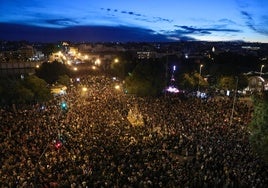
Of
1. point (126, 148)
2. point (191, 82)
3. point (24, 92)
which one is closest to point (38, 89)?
point (24, 92)

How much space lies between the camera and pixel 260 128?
72.8ft

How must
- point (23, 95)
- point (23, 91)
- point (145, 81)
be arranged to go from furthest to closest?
1. point (145, 81)
2. point (23, 91)
3. point (23, 95)

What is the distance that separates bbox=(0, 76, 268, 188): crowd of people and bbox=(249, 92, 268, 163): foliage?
605 millimetres

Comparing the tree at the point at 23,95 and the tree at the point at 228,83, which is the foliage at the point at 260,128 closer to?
the tree at the point at 23,95

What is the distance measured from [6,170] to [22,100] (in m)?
18.3

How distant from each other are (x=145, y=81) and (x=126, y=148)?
1015 inches

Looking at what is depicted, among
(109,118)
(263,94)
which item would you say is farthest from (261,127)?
(109,118)

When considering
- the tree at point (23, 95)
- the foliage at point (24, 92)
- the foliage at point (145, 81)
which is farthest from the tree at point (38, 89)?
the foliage at point (145, 81)

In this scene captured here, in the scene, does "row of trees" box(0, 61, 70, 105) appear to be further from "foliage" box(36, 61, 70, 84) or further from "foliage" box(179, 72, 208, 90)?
"foliage" box(179, 72, 208, 90)

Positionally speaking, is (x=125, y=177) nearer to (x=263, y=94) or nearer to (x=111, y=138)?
(x=111, y=138)

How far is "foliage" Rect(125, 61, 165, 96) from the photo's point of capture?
153 ft

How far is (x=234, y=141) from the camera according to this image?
82.1ft

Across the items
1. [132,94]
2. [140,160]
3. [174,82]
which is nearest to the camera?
[140,160]

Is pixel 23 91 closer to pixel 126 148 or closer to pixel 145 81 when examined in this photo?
pixel 145 81
